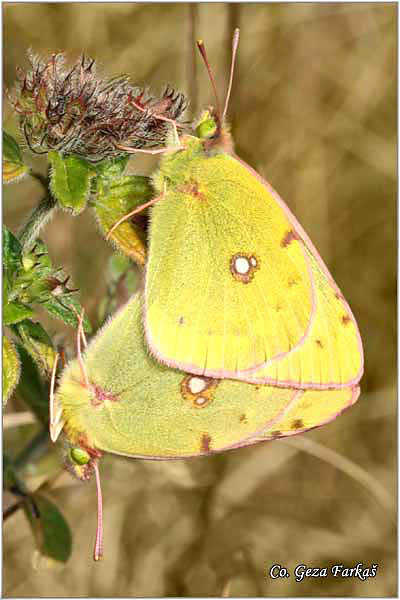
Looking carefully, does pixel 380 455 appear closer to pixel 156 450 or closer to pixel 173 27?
pixel 156 450

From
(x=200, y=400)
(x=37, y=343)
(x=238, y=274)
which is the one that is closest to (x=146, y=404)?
(x=200, y=400)

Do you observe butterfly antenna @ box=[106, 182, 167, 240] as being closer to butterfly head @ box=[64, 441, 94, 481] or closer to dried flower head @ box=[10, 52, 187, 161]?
dried flower head @ box=[10, 52, 187, 161]

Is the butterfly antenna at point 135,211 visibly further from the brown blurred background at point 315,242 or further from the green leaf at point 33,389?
the brown blurred background at point 315,242

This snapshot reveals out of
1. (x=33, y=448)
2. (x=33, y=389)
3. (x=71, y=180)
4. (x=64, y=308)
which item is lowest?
(x=33, y=448)

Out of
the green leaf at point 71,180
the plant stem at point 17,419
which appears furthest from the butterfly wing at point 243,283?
the plant stem at point 17,419

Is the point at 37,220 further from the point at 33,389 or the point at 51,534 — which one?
the point at 51,534

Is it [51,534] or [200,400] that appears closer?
[200,400]
